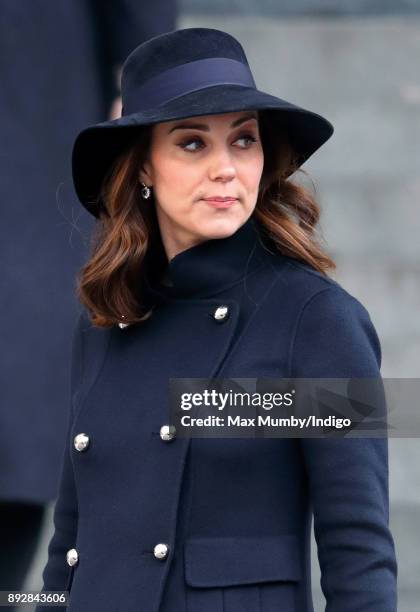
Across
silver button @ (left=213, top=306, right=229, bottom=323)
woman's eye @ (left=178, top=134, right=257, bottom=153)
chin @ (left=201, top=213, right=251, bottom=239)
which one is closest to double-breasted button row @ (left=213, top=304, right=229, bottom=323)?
silver button @ (left=213, top=306, right=229, bottom=323)

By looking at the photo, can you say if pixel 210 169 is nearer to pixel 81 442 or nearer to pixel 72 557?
pixel 81 442

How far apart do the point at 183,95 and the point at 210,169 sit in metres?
0.13

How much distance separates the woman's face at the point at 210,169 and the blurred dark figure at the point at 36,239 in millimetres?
1216

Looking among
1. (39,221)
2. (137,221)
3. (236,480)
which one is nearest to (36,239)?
(39,221)

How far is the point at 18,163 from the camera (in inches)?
160

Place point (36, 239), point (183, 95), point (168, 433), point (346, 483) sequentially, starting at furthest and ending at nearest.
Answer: point (36, 239) < point (183, 95) < point (168, 433) < point (346, 483)

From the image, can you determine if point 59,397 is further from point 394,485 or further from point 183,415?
point 183,415

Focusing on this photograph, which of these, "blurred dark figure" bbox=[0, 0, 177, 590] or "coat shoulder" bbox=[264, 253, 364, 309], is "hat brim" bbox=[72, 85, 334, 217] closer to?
"coat shoulder" bbox=[264, 253, 364, 309]

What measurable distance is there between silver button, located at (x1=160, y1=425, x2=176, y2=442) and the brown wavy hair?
25 centimetres

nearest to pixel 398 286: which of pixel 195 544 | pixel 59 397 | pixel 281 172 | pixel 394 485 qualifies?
pixel 394 485

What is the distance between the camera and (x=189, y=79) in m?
2.84

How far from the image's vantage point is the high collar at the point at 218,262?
2859 millimetres

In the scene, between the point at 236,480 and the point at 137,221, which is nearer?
the point at 236,480

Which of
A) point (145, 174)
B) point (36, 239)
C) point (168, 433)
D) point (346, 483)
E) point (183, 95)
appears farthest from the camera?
point (36, 239)
